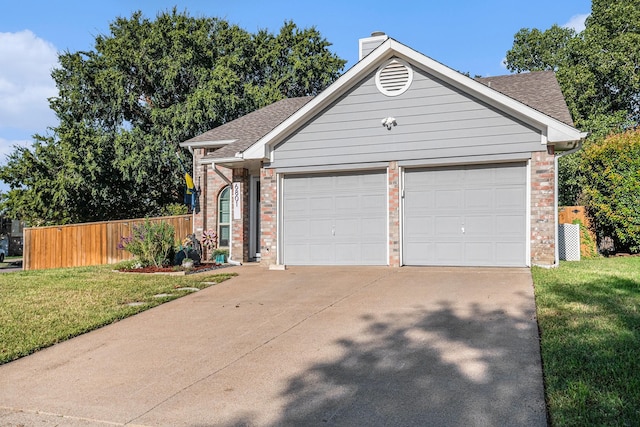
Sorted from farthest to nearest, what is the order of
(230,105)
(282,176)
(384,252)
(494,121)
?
(230,105)
(282,176)
(384,252)
(494,121)

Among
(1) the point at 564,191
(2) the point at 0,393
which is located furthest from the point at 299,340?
(1) the point at 564,191

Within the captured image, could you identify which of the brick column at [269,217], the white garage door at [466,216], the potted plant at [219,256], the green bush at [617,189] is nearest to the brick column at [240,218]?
the potted plant at [219,256]

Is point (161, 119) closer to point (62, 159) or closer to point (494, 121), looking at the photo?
point (62, 159)

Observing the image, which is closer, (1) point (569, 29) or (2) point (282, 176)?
(2) point (282, 176)

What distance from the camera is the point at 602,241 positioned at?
49.2 ft

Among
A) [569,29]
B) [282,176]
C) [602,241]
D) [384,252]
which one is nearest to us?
[384,252]

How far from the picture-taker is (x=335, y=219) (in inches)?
464

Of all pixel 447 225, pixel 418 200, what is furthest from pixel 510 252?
pixel 418 200

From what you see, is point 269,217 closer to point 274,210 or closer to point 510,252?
point 274,210

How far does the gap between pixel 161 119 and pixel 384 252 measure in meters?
19.0

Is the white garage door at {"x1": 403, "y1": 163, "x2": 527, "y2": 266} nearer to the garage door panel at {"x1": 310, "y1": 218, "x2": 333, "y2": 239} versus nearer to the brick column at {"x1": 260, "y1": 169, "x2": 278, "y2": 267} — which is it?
the garage door panel at {"x1": 310, "y1": 218, "x2": 333, "y2": 239}

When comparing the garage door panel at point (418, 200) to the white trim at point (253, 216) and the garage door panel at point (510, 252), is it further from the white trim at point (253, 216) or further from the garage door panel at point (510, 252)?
the white trim at point (253, 216)

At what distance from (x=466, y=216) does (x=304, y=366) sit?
6753 mm

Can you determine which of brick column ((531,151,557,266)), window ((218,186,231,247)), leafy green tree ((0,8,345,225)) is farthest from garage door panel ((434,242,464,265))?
leafy green tree ((0,8,345,225))
